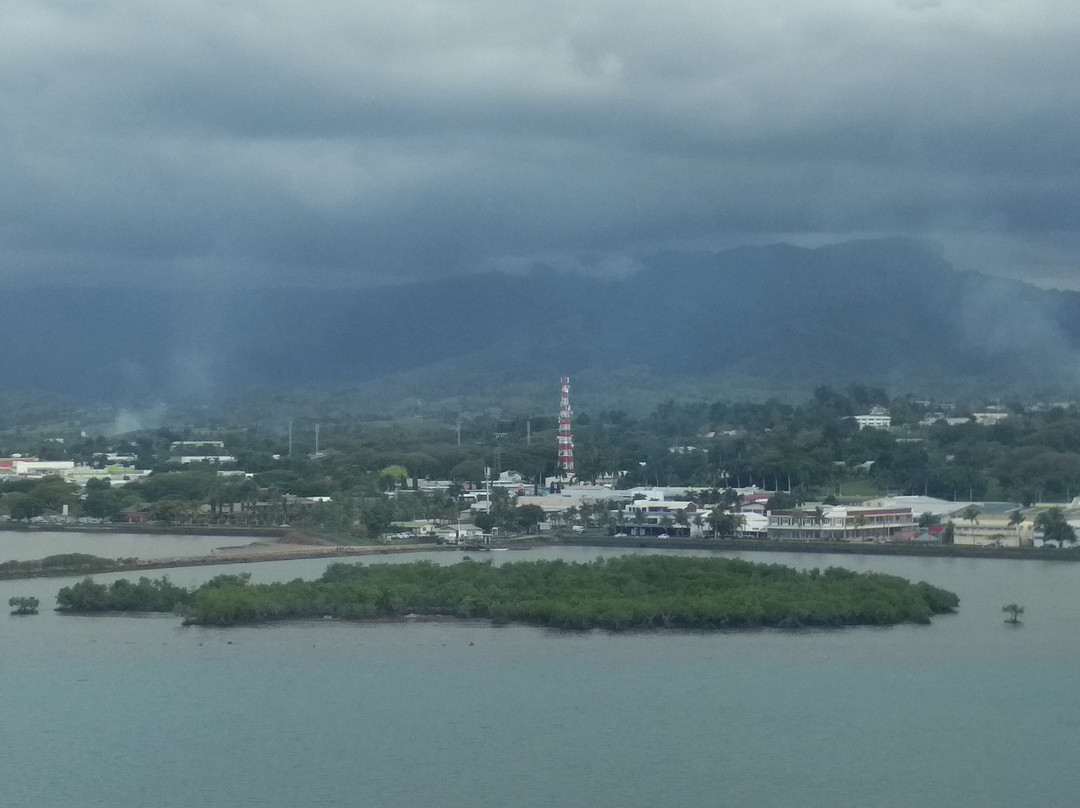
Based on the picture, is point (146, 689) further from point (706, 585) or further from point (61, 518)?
point (61, 518)

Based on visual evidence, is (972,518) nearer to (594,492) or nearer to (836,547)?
(836,547)

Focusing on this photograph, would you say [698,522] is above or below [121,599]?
above

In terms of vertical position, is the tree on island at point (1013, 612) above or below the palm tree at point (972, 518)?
below

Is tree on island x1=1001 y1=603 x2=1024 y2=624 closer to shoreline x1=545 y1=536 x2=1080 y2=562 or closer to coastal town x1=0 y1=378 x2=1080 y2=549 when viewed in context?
shoreline x1=545 y1=536 x2=1080 y2=562

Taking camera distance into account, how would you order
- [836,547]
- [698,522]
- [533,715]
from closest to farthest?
[533,715]
[836,547]
[698,522]

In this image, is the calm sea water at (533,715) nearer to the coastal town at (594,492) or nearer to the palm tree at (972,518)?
the palm tree at (972,518)

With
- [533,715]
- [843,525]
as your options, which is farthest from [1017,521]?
[533,715]

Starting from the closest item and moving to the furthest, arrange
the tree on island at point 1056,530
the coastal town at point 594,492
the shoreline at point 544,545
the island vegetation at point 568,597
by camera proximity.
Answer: the island vegetation at point 568,597 < the shoreline at point 544,545 < the tree on island at point 1056,530 < the coastal town at point 594,492

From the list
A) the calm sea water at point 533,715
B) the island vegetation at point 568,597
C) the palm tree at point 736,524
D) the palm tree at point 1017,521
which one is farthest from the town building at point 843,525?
the calm sea water at point 533,715
